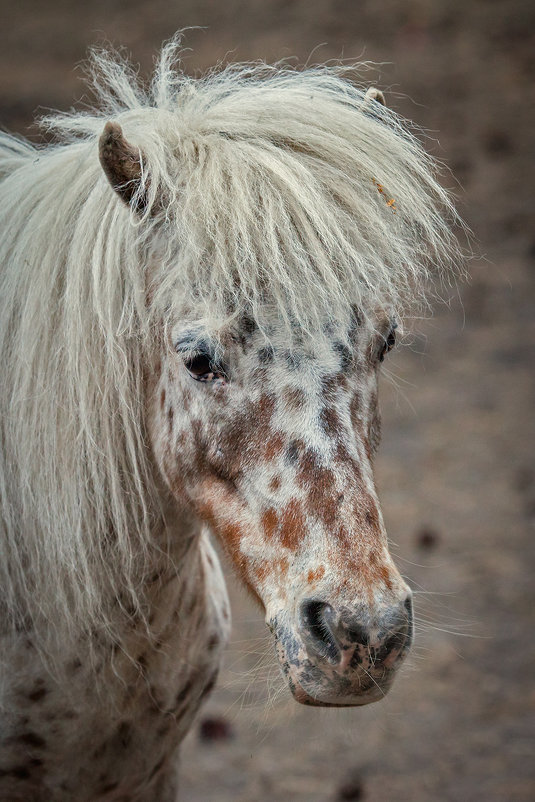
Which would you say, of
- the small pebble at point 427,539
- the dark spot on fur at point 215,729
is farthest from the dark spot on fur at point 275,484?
the small pebble at point 427,539

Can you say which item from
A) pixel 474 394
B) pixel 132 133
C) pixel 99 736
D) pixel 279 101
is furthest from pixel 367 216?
pixel 474 394

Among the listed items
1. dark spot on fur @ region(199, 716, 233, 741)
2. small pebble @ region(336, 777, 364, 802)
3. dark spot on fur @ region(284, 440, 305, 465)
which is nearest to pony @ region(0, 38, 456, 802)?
dark spot on fur @ region(284, 440, 305, 465)

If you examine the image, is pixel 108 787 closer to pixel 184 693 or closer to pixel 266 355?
pixel 184 693

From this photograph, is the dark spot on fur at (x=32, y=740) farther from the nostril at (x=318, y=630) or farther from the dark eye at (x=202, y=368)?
the dark eye at (x=202, y=368)

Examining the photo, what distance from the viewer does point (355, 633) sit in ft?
4.93

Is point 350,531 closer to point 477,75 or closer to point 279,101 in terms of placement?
point 279,101

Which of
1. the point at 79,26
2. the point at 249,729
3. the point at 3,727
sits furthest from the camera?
the point at 79,26

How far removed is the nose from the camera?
1497mm

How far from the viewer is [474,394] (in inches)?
232

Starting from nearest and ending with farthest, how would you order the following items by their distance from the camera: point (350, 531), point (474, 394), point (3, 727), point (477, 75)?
point (350, 531)
point (3, 727)
point (474, 394)
point (477, 75)

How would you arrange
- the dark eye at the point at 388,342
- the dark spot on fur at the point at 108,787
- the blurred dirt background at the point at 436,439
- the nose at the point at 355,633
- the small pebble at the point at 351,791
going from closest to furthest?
the nose at the point at 355,633
the dark eye at the point at 388,342
the dark spot on fur at the point at 108,787
the small pebble at the point at 351,791
the blurred dirt background at the point at 436,439

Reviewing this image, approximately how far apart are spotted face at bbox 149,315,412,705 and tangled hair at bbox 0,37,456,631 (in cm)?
9

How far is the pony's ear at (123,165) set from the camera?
5.53 ft

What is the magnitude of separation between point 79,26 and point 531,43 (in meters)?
4.66
